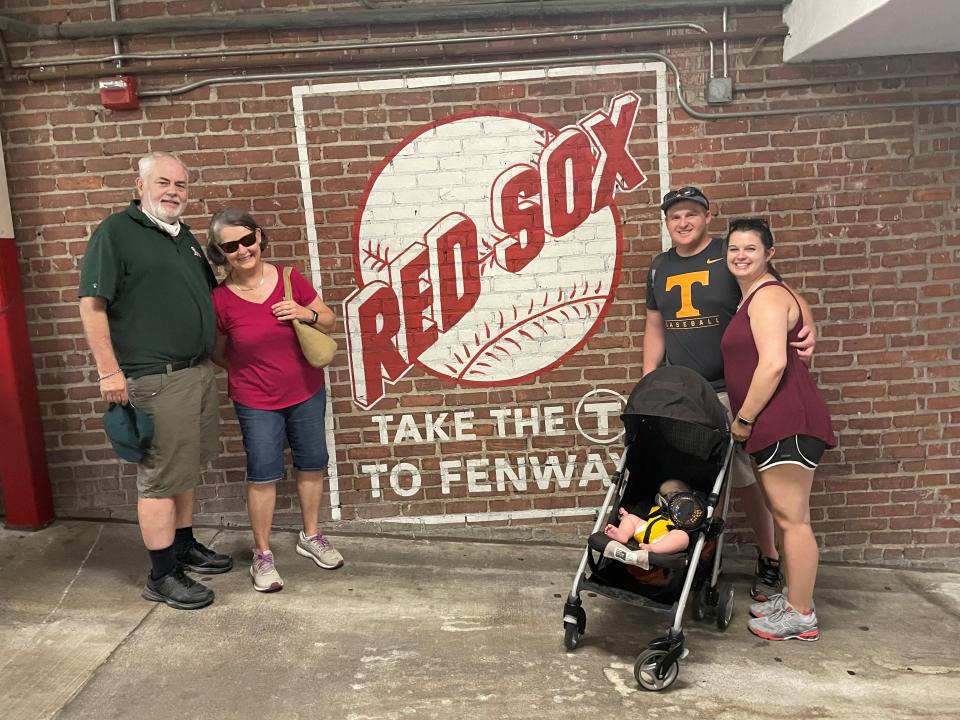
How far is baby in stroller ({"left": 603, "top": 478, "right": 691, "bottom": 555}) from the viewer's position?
108 inches

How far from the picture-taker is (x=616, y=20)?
11.9 ft

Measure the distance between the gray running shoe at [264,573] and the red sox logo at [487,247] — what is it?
0.97 meters

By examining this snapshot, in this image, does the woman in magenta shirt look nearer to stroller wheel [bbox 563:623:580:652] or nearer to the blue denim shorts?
the blue denim shorts

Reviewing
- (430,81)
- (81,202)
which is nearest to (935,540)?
(430,81)

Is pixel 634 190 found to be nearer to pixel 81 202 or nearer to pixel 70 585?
pixel 81 202

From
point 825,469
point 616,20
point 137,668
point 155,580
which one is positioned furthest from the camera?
point 825,469

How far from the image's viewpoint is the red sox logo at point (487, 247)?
12.2 ft

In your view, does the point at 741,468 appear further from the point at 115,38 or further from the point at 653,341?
the point at 115,38

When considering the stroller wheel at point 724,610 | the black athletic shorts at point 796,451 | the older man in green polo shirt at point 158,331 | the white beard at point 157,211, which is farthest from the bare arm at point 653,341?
the white beard at point 157,211

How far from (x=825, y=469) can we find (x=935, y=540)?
2.50 feet

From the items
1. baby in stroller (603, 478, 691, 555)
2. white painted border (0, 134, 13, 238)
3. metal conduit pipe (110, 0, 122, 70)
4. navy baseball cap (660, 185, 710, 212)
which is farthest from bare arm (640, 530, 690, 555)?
white painted border (0, 134, 13, 238)

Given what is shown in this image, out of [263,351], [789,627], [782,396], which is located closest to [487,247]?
[263,351]

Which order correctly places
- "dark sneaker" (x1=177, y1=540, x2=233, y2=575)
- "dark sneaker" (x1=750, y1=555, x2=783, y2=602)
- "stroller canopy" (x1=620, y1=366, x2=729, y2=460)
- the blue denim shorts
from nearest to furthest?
"stroller canopy" (x1=620, y1=366, x2=729, y2=460)
the blue denim shorts
"dark sneaker" (x1=750, y1=555, x2=783, y2=602)
"dark sneaker" (x1=177, y1=540, x2=233, y2=575)

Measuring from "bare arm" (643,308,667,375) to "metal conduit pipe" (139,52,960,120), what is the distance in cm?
A: 114
